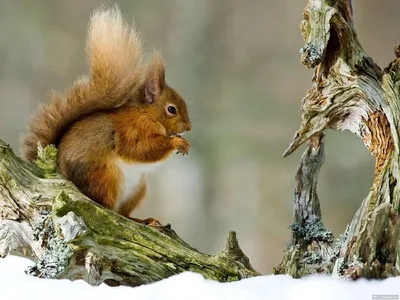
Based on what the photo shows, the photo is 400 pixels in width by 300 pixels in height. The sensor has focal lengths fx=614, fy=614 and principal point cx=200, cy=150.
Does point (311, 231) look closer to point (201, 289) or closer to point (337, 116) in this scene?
point (337, 116)

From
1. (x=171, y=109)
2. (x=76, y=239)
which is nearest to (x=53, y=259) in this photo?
(x=76, y=239)

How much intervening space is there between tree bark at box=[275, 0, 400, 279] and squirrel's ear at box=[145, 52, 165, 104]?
0.42 meters

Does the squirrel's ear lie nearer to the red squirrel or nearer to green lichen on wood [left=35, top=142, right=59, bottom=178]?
the red squirrel

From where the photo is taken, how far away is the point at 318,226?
156 centimetres

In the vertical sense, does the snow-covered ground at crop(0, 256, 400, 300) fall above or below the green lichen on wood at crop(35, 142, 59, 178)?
below

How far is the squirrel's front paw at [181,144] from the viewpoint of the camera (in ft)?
5.36

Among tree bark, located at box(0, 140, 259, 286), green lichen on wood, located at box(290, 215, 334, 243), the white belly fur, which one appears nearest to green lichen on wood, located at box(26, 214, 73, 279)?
tree bark, located at box(0, 140, 259, 286)

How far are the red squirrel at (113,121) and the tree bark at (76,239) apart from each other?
0.38 feet

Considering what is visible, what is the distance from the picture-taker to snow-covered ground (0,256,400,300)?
1.18m

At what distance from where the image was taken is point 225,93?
256 centimetres

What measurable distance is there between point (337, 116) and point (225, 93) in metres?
1.09

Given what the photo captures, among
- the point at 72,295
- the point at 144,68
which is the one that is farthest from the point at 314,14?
the point at 72,295

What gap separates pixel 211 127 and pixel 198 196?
0.95 feet

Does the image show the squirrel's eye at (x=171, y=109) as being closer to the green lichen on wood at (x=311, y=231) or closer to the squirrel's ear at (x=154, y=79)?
the squirrel's ear at (x=154, y=79)
